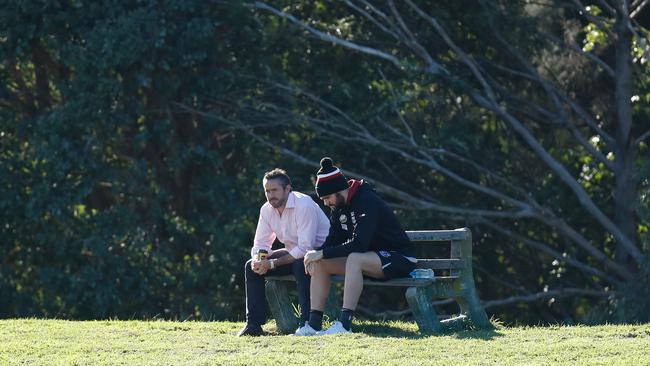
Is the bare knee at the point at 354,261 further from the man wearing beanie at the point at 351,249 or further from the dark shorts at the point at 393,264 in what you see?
the dark shorts at the point at 393,264

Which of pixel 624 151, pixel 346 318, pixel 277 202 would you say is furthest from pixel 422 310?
pixel 624 151

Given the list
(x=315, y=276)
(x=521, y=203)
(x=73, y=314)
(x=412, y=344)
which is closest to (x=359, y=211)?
(x=315, y=276)

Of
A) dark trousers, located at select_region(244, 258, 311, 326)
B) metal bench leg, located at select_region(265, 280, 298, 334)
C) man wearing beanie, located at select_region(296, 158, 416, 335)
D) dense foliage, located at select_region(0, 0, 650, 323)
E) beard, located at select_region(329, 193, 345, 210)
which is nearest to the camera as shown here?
man wearing beanie, located at select_region(296, 158, 416, 335)

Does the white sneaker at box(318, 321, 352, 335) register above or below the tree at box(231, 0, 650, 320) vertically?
below

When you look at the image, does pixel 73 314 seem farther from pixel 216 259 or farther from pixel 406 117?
pixel 406 117

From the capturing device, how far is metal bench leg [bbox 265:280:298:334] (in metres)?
10.6

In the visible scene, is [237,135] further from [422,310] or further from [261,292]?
[422,310]

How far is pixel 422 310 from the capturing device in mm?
9859

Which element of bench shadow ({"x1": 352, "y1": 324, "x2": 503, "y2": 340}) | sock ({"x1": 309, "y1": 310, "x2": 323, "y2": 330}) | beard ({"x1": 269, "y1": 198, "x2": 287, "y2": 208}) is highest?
beard ({"x1": 269, "y1": 198, "x2": 287, "y2": 208})

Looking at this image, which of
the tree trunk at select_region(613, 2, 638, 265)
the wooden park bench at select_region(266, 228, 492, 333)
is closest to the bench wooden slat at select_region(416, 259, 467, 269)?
the wooden park bench at select_region(266, 228, 492, 333)

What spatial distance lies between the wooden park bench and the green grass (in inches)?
7.2

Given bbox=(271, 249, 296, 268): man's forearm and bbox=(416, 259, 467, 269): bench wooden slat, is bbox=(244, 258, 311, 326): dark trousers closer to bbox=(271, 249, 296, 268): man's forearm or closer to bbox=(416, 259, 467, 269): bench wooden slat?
bbox=(271, 249, 296, 268): man's forearm

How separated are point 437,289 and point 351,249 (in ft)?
2.78

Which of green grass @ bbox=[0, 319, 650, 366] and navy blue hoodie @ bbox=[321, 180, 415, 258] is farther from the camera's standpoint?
navy blue hoodie @ bbox=[321, 180, 415, 258]
